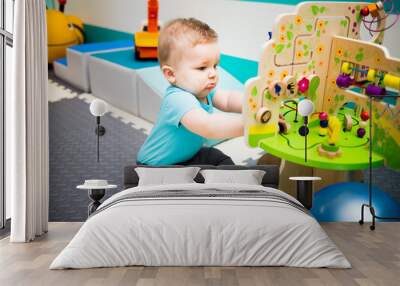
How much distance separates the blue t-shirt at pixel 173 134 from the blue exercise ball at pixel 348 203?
3.98ft

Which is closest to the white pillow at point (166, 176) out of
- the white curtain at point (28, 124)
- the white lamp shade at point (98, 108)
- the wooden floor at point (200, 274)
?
the white lamp shade at point (98, 108)

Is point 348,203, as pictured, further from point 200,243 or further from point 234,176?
Answer: point 200,243

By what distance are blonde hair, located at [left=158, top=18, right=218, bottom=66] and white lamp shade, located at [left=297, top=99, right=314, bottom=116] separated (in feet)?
3.34

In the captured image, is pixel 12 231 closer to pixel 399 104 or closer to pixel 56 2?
pixel 56 2

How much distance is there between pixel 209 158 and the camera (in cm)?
605

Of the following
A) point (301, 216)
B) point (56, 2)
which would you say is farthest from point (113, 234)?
point (56, 2)

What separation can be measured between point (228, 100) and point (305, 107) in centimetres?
71

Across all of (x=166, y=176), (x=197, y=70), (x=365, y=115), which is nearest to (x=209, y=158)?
(x=166, y=176)

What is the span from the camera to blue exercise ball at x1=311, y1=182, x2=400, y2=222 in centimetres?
558

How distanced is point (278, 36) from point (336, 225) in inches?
69.2

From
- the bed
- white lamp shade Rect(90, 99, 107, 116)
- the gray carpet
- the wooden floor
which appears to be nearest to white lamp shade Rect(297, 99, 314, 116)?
the wooden floor

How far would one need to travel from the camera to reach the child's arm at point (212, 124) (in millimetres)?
5840

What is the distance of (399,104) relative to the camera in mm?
5547

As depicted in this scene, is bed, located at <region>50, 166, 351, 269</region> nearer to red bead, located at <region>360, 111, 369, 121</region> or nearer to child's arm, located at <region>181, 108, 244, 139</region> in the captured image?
child's arm, located at <region>181, 108, 244, 139</region>
